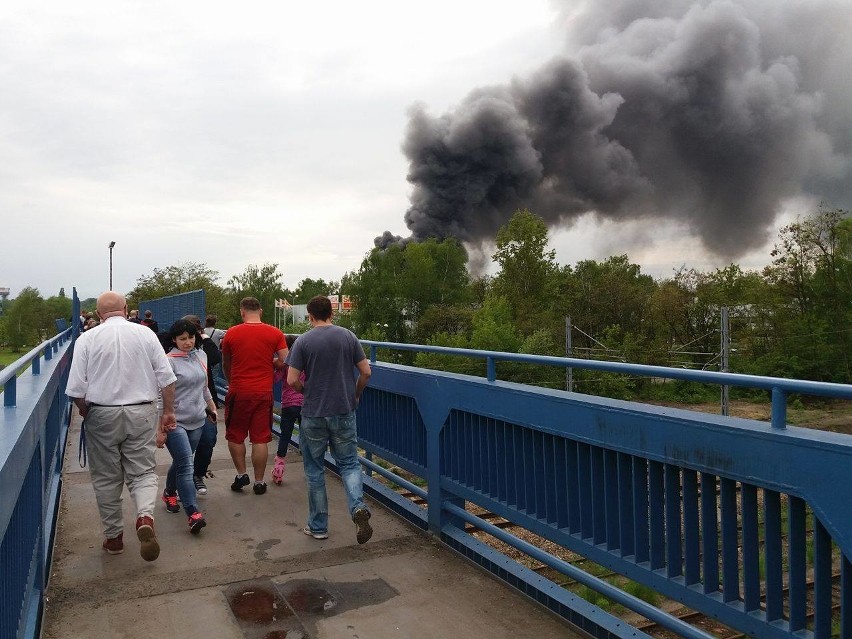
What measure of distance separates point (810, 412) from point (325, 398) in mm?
36116

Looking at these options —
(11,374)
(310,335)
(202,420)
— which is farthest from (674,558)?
(202,420)

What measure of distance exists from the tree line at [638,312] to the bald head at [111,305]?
1686 cm

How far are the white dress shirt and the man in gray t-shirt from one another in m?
0.96

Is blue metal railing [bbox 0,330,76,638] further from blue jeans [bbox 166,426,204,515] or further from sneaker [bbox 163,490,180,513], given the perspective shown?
A: sneaker [bbox 163,490,180,513]

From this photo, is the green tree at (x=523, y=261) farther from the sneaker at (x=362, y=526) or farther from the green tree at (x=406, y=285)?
the sneaker at (x=362, y=526)

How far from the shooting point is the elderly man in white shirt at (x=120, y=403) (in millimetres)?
4379

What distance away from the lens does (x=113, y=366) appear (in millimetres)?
4398

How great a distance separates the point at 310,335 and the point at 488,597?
2.05 metres

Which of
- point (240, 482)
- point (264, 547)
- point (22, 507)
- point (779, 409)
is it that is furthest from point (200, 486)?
point (779, 409)

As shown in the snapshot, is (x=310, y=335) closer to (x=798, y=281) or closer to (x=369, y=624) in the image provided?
(x=369, y=624)

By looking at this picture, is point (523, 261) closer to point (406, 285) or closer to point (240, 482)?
point (406, 285)

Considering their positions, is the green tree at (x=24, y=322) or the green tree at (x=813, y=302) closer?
the green tree at (x=813, y=302)

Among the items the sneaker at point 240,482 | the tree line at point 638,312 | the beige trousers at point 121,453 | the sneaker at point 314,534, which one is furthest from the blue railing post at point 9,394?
the tree line at point 638,312

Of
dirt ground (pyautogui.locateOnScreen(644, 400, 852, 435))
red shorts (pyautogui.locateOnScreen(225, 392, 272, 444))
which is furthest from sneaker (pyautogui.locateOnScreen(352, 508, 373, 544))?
dirt ground (pyautogui.locateOnScreen(644, 400, 852, 435))
